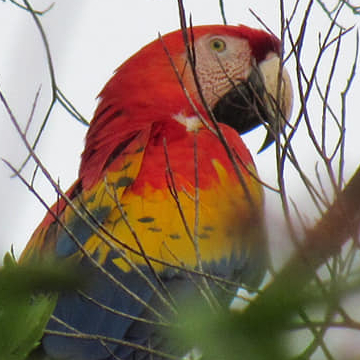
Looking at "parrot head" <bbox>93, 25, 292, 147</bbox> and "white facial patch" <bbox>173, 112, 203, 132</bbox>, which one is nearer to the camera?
"white facial patch" <bbox>173, 112, 203, 132</bbox>

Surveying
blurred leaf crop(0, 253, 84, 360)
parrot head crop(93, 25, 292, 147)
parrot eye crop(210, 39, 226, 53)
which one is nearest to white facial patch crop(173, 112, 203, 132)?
parrot head crop(93, 25, 292, 147)

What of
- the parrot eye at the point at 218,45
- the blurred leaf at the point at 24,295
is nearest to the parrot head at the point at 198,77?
the parrot eye at the point at 218,45

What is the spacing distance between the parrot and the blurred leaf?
1.72 ft

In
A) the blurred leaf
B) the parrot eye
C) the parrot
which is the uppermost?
the blurred leaf

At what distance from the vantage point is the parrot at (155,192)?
1.46 m

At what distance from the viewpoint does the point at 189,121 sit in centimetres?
239

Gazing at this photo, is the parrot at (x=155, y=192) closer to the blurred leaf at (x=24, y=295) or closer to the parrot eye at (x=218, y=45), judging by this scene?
the parrot eye at (x=218, y=45)

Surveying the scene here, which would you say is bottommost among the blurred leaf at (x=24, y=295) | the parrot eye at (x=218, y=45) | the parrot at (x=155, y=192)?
the parrot at (x=155, y=192)

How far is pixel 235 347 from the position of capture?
42 centimetres

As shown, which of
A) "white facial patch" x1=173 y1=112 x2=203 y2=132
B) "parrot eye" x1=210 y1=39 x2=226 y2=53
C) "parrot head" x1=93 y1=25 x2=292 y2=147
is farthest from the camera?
"parrot eye" x1=210 y1=39 x2=226 y2=53

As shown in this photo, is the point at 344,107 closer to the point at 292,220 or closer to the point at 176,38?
the point at 292,220

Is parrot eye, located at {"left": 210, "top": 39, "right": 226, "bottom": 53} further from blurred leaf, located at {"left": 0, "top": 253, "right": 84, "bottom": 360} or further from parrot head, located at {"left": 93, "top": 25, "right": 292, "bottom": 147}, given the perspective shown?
blurred leaf, located at {"left": 0, "top": 253, "right": 84, "bottom": 360}

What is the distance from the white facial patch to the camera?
233 cm

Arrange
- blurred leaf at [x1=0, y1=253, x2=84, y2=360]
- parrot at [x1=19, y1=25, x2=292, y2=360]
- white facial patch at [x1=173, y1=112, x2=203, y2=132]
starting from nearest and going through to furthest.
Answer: blurred leaf at [x1=0, y1=253, x2=84, y2=360]
parrot at [x1=19, y1=25, x2=292, y2=360]
white facial patch at [x1=173, y1=112, x2=203, y2=132]
